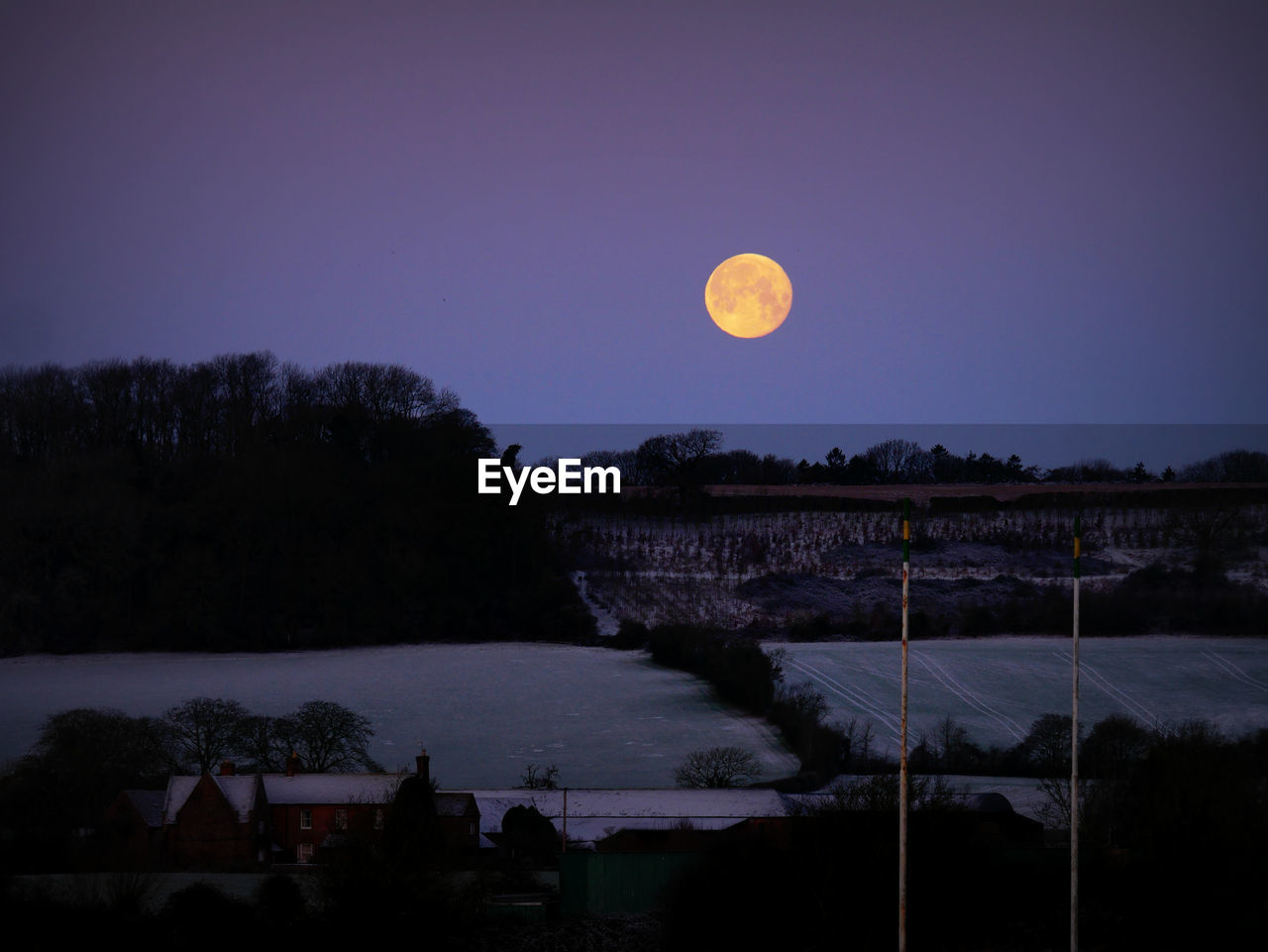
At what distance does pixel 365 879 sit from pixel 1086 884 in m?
11.0

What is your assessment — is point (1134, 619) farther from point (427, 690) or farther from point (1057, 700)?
point (427, 690)

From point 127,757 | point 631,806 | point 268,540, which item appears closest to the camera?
point 631,806

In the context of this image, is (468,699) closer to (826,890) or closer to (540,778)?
(540,778)

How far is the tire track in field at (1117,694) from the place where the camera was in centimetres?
3866

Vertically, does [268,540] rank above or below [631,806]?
above

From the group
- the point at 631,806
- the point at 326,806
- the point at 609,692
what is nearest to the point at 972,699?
the point at 609,692

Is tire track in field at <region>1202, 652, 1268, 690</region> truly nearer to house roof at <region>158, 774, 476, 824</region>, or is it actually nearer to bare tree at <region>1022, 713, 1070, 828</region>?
bare tree at <region>1022, 713, 1070, 828</region>

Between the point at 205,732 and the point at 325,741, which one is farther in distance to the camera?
the point at 205,732

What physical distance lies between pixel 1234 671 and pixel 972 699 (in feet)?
41.1

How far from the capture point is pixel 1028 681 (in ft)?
138

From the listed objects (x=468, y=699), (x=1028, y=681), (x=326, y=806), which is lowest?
(x=468, y=699)

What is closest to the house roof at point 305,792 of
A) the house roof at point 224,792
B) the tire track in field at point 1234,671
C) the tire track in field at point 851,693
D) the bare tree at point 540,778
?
the house roof at point 224,792

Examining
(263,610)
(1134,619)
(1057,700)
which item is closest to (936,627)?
(1134,619)

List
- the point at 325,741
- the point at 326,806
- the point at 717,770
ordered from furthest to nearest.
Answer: the point at 325,741 → the point at 717,770 → the point at 326,806
